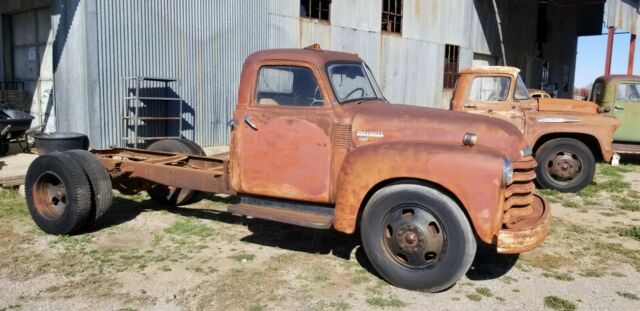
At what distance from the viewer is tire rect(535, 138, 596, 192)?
828cm

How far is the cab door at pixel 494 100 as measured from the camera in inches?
330

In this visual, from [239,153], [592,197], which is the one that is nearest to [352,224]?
[239,153]

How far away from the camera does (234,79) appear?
11.8 meters

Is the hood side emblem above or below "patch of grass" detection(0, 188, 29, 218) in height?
above

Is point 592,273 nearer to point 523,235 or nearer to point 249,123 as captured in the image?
point 523,235

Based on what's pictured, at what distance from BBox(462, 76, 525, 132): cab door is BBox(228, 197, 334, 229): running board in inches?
181

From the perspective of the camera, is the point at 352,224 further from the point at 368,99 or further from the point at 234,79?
the point at 234,79

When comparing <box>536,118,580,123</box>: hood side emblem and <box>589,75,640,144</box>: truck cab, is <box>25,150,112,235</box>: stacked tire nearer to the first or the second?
<box>536,118,580,123</box>: hood side emblem

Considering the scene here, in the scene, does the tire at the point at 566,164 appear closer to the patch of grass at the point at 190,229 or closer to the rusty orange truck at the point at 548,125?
the rusty orange truck at the point at 548,125

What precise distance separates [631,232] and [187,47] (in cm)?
835

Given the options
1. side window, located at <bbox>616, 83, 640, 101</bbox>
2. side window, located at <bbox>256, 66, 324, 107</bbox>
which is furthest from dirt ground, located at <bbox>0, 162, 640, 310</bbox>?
side window, located at <bbox>616, 83, 640, 101</bbox>

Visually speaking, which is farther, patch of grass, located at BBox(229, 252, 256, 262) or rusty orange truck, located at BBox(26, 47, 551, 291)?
patch of grass, located at BBox(229, 252, 256, 262)

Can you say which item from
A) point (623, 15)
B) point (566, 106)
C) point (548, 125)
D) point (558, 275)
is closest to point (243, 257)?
point (558, 275)

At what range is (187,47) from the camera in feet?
35.6
